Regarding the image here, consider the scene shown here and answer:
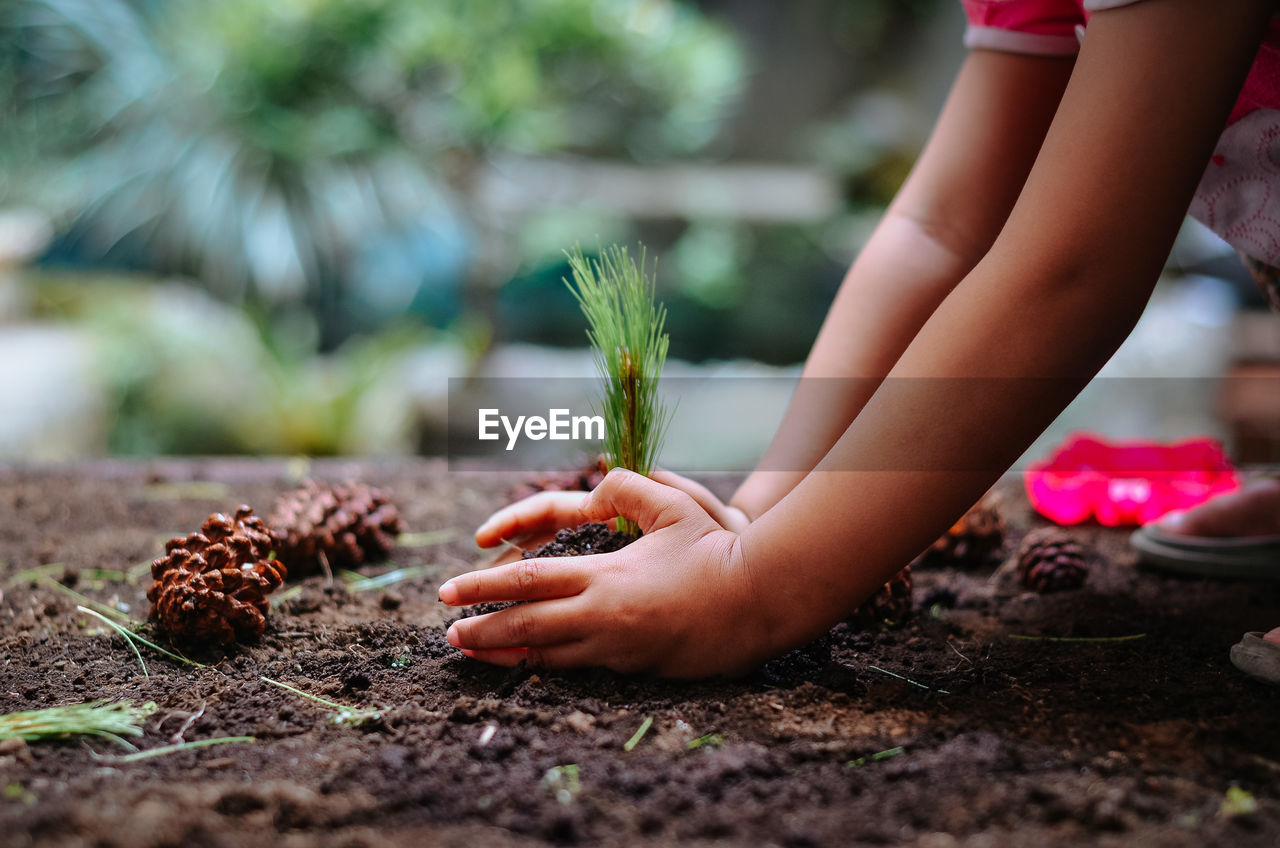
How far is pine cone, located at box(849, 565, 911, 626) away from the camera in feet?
2.66

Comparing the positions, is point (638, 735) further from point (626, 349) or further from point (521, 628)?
point (626, 349)

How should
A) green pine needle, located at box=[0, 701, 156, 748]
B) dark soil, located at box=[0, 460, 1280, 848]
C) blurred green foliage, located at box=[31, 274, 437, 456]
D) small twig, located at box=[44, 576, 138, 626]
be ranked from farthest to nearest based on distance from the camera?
1. blurred green foliage, located at box=[31, 274, 437, 456]
2. small twig, located at box=[44, 576, 138, 626]
3. green pine needle, located at box=[0, 701, 156, 748]
4. dark soil, located at box=[0, 460, 1280, 848]

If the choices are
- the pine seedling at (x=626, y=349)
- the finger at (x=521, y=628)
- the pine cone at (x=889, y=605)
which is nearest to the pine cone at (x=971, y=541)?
the pine cone at (x=889, y=605)

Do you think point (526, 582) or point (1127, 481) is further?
point (1127, 481)

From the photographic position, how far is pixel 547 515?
817 mm

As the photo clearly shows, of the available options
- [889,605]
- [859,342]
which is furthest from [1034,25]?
[889,605]

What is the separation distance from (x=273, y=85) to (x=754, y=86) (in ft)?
10.0

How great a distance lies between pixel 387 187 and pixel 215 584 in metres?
2.41

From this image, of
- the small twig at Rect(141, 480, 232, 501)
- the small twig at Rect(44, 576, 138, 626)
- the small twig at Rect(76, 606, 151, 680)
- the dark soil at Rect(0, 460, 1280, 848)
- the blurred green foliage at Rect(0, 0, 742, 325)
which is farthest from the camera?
the blurred green foliage at Rect(0, 0, 742, 325)

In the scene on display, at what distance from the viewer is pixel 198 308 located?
3.18m

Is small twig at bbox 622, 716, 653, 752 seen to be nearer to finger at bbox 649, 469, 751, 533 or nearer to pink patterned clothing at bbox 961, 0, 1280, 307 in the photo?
finger at bbox 649, 469, 751, 533

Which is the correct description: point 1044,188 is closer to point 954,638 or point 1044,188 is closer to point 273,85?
point 954,638

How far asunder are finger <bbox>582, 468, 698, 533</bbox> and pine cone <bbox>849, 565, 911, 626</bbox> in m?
0.23

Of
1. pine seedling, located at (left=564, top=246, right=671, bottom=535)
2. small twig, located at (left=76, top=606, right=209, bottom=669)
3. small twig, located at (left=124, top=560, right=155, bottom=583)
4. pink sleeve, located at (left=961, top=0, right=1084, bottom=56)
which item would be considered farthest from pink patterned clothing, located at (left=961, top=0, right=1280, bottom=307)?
small twig, located at (left=124, top=560, right=155, bottom=583)
